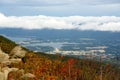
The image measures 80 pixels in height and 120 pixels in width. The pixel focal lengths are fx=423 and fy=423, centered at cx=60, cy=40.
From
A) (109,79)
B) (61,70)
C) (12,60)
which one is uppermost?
(12,60)

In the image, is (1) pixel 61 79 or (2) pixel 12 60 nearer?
(2) pixel 12 60

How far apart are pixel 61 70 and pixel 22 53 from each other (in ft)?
60.4

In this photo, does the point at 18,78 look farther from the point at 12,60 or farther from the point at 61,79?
the point at 61,79

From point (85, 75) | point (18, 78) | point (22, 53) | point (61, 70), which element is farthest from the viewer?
point (85, 75)

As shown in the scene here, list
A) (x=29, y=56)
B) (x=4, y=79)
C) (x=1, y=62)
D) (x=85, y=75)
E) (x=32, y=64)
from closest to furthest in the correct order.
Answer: (x=4, y=79) < (x=1, y=62) < (x=32, y=64) < (x=29, y=56) < (x=85, y=75)

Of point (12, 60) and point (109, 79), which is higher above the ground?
point (12, 60)

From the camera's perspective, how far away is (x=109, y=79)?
103250mm

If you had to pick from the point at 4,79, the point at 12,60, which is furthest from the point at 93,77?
the point at 4,79

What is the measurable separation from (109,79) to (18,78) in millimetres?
62940

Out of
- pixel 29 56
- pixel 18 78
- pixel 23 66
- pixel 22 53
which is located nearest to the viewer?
pixel 18 78

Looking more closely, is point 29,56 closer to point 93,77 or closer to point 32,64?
point 32,64

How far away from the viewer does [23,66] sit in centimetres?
5766

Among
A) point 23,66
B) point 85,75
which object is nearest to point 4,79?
point 23,66

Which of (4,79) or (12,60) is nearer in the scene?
(4,79)
